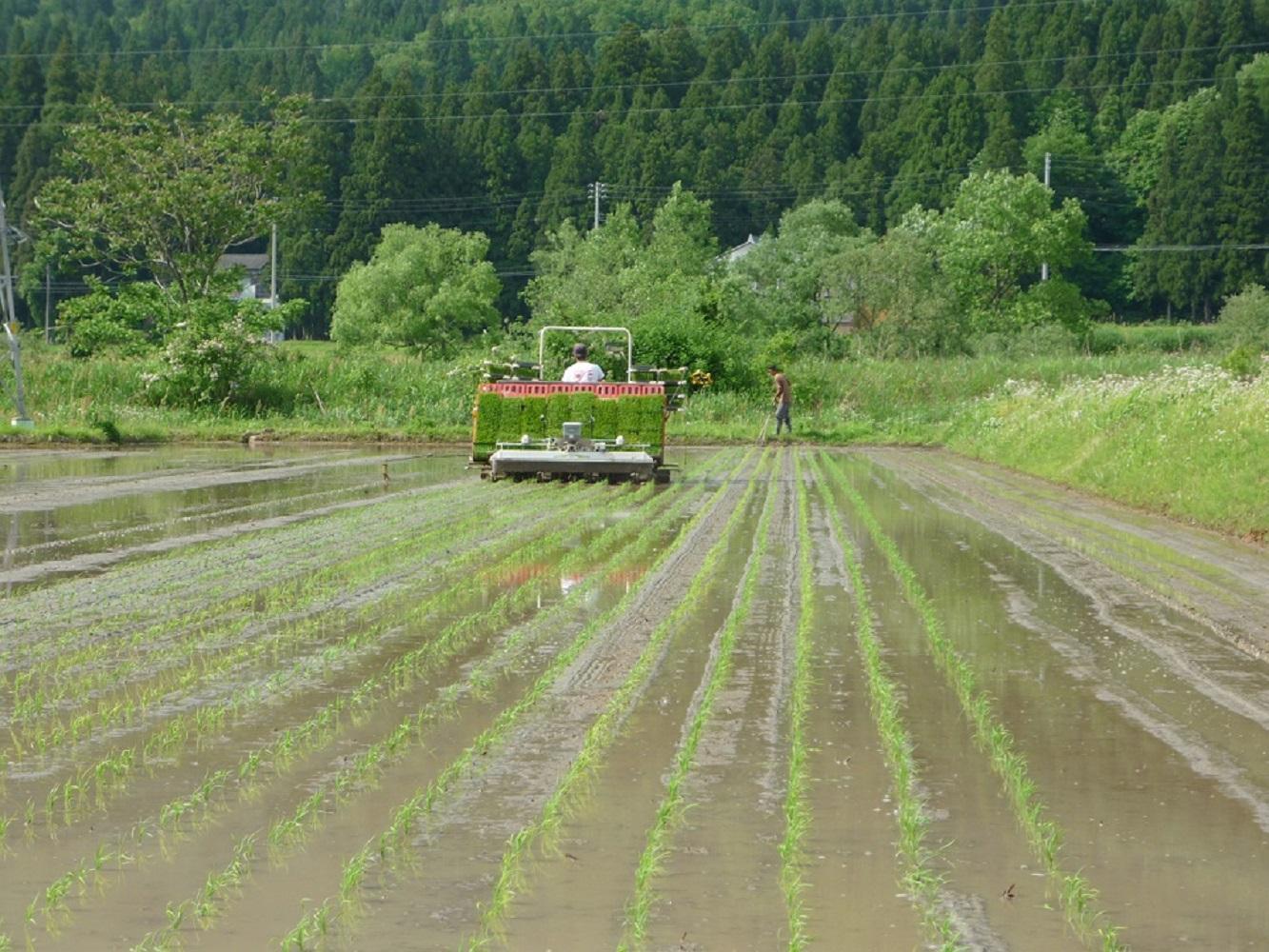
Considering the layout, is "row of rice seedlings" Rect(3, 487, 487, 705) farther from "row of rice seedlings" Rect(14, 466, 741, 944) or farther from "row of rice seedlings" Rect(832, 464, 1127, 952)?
"row of rice seedlings" Rect(832, 464, 1127, 952)

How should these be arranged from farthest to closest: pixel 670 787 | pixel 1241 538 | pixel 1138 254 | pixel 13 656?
pixel 1138 254, pixel 1241 538, pixel 13 656, pixel 670 787

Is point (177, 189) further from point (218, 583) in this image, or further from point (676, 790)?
point (676, 790)

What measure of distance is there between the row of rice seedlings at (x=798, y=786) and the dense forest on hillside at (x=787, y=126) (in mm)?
84579

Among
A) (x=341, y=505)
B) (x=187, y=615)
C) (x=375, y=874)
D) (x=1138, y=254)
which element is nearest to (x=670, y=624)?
(x=187, y=615)

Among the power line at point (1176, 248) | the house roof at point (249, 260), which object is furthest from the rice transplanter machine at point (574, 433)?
the house roof at point (249, 260)

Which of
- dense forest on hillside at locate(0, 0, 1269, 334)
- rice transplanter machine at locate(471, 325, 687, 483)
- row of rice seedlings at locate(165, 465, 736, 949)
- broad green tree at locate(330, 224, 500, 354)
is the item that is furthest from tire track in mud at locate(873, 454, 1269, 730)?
dense forest on hillside at locate(0, 0, 1269, 334)

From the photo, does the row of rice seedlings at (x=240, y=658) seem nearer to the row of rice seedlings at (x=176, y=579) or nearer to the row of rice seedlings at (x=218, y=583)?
the row of rice seedlings at (x=218, y=583)

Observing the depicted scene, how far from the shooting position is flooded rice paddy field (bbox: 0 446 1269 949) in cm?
528

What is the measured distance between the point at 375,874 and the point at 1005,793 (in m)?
2.36

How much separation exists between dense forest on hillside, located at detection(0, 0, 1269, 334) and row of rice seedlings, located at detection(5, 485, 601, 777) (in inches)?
3215

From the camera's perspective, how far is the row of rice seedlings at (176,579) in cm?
1038

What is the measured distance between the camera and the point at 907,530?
690 inches

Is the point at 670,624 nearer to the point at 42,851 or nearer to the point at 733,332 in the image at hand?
the point at 42,851

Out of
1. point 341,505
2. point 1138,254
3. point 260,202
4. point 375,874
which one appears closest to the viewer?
point 375,874
